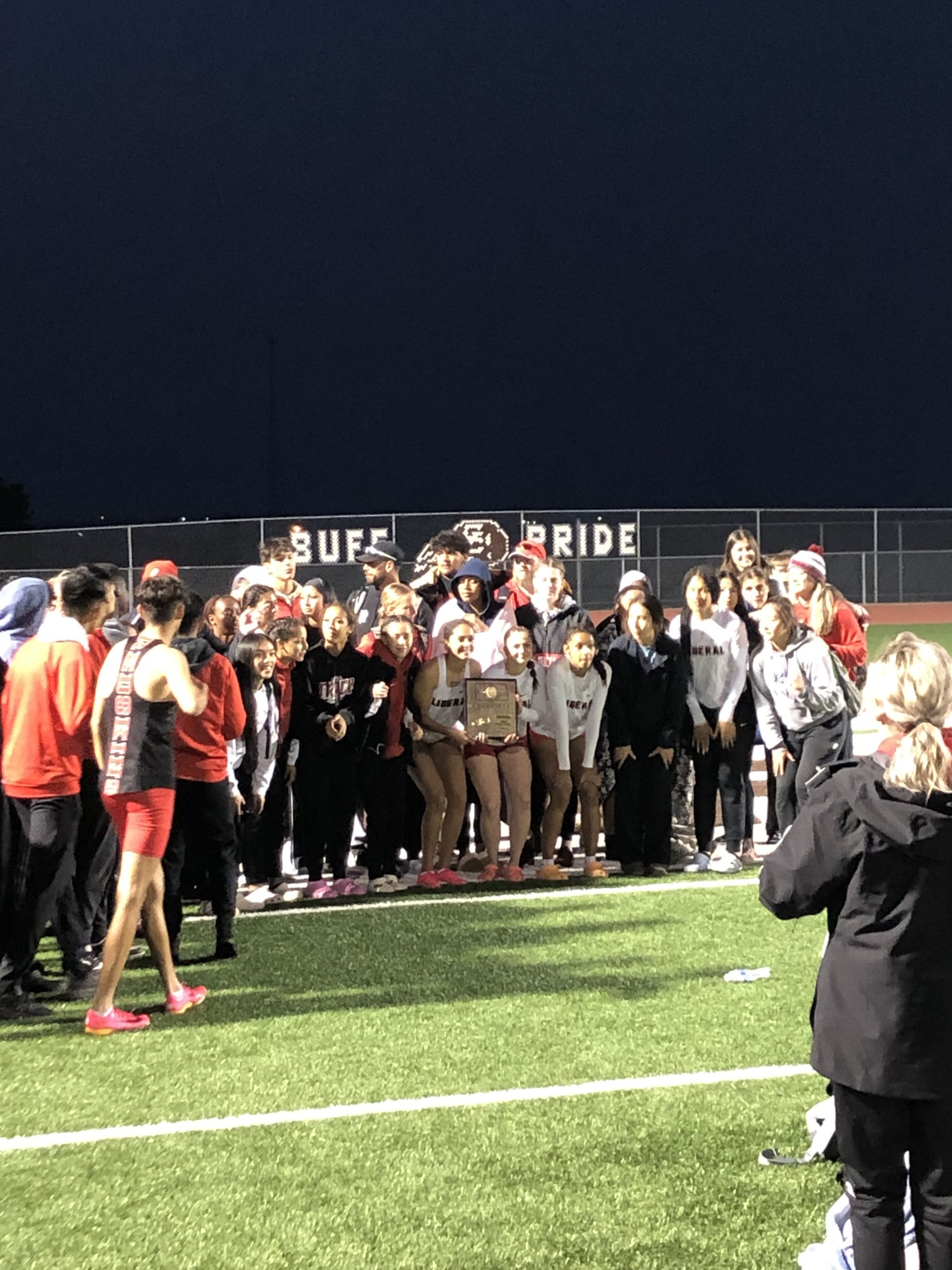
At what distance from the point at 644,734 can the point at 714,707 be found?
25.1 inches

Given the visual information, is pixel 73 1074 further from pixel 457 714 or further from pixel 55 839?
pixel 457 714

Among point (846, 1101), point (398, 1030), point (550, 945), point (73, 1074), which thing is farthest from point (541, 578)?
point (846, 1101)

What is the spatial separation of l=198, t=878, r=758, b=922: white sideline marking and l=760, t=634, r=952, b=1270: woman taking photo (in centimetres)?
561

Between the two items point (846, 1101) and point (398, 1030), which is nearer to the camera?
point (846, 1101)

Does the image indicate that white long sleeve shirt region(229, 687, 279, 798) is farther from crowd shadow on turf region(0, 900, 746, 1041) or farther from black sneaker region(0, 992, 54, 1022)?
black sneaker region(0, 992, 54, 1022)

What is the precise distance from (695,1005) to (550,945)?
137 centimetres

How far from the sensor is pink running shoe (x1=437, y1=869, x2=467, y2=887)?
9391 millimetres

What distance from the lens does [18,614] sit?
6840mm

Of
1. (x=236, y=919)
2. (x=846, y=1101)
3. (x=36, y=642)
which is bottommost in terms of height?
(x=236, y=919)

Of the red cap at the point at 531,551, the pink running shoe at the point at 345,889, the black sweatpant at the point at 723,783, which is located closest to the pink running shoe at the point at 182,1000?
the pink running shoe at the point at 345,889

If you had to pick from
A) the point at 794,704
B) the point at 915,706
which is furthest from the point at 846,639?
the point at 915,706

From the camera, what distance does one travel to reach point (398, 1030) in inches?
247

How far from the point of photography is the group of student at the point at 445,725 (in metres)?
7.38

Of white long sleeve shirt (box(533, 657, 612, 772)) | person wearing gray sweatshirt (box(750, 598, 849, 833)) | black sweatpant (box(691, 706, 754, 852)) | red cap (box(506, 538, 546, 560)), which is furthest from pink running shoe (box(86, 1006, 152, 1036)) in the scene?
red cap (box(506, 538, 546, 560))
